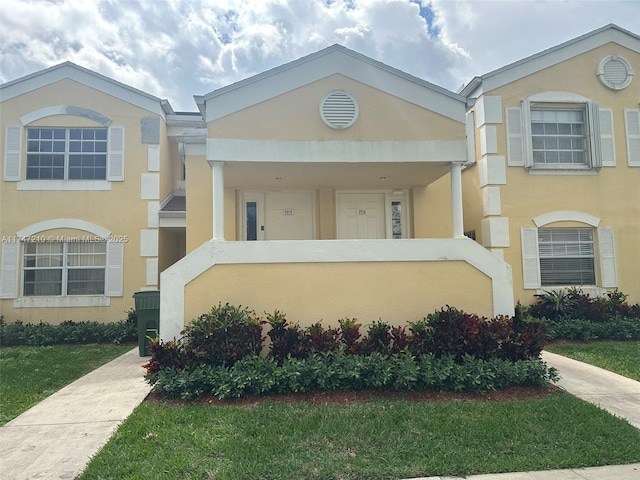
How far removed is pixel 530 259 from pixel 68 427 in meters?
10.1

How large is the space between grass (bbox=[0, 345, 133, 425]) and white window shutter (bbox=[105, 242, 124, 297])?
172 cm

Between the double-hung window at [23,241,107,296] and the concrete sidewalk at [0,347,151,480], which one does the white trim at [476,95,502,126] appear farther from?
the double-hung window at [23,241,107,296]

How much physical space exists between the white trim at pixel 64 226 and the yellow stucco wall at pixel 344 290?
18.9 ft

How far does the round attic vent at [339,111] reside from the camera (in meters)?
7.45

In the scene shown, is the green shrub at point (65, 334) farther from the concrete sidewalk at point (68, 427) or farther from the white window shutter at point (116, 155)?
the white window shutter at point (116, 155)

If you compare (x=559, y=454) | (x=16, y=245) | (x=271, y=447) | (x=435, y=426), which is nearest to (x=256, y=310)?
(x=271, y=447)

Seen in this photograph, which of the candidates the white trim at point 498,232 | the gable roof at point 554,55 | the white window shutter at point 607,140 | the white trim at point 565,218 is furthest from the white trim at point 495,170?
the white window shutter at point 607,140

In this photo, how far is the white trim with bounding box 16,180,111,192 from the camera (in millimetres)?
10898

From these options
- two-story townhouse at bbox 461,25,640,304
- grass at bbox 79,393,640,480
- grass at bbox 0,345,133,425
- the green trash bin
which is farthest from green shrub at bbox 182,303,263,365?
two-story townhouse at bbox 461,25,640,304

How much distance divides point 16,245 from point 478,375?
1141 cm

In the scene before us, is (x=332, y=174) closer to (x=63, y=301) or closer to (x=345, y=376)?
(x=345, y=376)

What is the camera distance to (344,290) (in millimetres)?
6887

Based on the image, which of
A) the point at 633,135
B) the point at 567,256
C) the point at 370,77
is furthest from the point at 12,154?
the point at 633,135

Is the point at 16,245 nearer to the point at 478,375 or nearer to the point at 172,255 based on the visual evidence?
the point at 172,255
